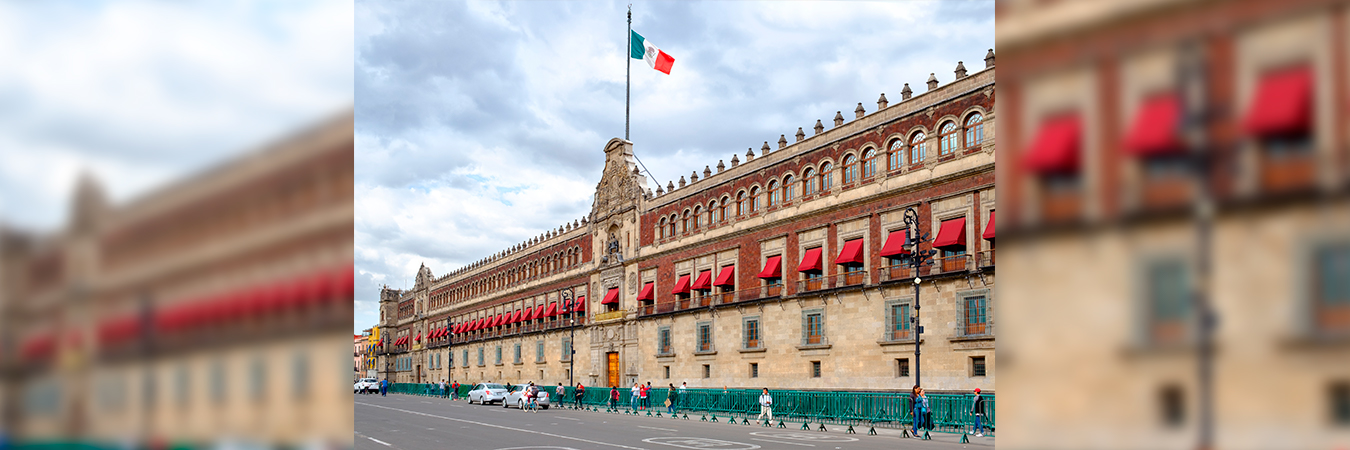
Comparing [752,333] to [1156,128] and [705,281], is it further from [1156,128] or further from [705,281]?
[1156,128]

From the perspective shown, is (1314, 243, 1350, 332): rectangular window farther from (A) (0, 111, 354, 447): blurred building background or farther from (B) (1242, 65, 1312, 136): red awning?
(A) (0, 111, 354, 447): blurred building background

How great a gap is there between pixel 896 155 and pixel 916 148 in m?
1.11

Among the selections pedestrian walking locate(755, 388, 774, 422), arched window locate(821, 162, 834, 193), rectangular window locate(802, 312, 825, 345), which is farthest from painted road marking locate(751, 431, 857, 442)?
arched window locate(821, 162, 834, 193)

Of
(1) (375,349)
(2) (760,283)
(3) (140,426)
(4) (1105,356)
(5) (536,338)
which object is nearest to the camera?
(4) (1105,356)

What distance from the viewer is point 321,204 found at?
232cm

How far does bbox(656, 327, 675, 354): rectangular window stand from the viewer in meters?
47.9

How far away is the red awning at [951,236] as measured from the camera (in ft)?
101

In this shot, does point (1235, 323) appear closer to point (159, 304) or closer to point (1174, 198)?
point (1174, 198)

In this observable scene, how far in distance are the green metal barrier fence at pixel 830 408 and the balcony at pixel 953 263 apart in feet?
14.4

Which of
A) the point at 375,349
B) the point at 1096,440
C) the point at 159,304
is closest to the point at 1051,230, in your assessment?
the point at 1096,440

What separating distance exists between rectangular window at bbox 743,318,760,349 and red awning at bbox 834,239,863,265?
6229 mm

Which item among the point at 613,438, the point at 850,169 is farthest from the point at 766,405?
the point at 850,169

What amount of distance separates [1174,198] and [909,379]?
106 feet

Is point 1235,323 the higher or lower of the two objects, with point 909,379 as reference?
higher
